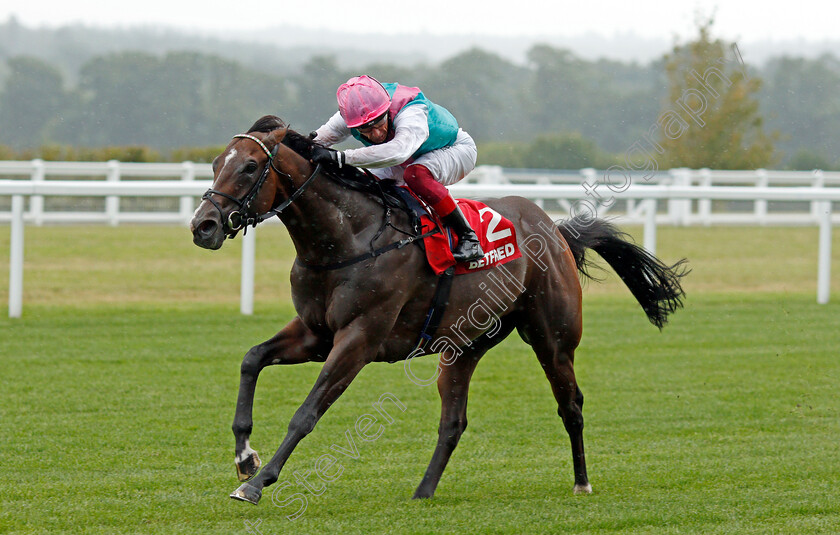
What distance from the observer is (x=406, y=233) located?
3967mm

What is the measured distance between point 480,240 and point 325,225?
0.78m

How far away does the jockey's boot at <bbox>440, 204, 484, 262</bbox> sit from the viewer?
405cm

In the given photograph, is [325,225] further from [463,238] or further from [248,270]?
[248,270]

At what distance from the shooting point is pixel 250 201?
345 centimetres

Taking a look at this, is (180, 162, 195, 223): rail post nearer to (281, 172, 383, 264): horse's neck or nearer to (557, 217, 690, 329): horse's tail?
(557, 217, 690, 329): horse's tail

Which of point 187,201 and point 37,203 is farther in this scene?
point 187,201

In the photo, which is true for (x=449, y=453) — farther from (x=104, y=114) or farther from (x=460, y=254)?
(x=104, y=114)

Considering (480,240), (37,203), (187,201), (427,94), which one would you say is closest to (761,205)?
(187,201)

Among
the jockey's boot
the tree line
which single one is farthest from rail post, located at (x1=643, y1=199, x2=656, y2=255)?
the tree line

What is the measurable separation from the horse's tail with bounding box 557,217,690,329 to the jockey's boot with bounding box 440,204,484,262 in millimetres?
1024

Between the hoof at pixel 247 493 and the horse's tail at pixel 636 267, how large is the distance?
2284 mm

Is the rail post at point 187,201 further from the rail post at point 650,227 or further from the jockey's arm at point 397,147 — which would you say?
the jockey's arm at point 397,147

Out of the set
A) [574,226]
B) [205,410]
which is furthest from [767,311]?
[205,410]

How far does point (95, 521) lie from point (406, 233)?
1601 mm
